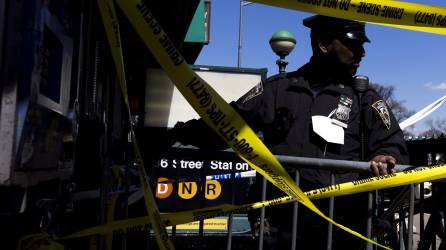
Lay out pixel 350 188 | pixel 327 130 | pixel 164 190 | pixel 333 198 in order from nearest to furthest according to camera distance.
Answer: pixel 350 188, pixel 333 198, pixel 327 130, pixel 164 190

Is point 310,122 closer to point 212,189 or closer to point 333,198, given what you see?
point 333,198

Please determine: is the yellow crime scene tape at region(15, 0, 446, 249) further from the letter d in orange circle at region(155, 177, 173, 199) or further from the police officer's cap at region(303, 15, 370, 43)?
the letter d in orange circle at region(155, 177, 173, 199)

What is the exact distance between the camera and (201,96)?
2.01 m

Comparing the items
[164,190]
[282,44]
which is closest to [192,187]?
[164,190]

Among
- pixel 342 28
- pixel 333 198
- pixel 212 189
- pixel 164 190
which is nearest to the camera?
pixel 333 198

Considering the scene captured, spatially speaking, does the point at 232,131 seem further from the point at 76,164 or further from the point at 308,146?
the point at 308,146

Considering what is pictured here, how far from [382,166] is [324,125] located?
413 millimetres

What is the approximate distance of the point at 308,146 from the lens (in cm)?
301

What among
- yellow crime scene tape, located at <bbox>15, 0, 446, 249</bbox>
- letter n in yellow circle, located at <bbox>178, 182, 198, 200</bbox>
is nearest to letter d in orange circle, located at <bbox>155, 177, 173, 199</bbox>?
letter n in yellow circle, located at <bbox>178, 182, 198, 200</bbox>

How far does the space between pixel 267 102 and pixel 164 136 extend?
65 cm

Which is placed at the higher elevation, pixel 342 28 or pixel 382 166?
pixel 342 28

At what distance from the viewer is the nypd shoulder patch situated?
302 centimetres

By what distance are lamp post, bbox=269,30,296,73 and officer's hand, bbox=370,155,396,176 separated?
23.0ft

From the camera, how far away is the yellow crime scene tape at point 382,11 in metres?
2.13
